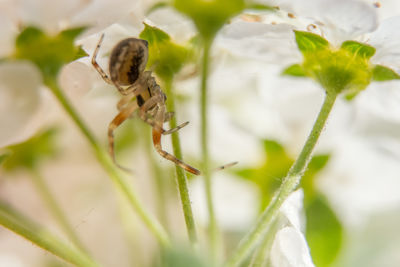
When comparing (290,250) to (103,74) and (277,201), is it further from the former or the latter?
(103,74)

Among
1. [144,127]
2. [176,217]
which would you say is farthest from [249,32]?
[176,217]

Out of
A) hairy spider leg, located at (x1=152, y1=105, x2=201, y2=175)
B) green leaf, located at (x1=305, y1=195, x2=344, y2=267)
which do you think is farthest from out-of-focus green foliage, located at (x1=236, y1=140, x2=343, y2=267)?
hairy spider leg, located at (x1=152, y1=105, x2=201, y2=175)

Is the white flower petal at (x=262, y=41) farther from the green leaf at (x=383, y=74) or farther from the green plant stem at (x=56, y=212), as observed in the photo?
the green plant stem at (x=56, y=212)

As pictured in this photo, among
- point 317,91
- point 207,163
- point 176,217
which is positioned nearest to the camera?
point 207,163

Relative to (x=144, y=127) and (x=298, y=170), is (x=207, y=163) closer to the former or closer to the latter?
(x=298, y=170)

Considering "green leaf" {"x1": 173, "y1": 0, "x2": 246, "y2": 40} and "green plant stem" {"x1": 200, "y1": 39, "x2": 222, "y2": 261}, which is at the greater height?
"green leaf" {"x1": 173, "y1": 0, "x2": 246, "y2": 40}

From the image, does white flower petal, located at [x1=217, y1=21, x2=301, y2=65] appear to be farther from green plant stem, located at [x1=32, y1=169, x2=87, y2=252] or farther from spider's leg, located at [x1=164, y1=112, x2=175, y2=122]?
green plant stem, located at [x1=32, y1=169, x2=87, y2=252]
